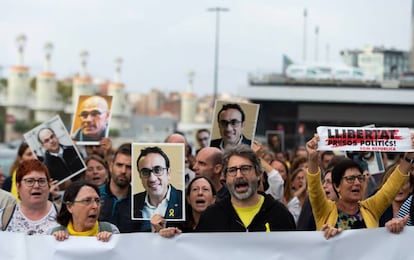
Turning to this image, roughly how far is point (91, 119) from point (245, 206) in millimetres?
4586

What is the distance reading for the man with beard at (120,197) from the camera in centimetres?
688

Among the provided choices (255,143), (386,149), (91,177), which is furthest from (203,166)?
(386,149)

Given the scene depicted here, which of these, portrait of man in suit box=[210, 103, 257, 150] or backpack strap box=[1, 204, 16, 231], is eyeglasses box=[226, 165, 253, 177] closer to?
backpack strap box=[1, 204, 16, 231]

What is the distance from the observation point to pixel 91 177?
8.52 metres

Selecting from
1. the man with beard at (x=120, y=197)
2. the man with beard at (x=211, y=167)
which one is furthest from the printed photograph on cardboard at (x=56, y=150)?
the man with beard at (x=211, y=167)

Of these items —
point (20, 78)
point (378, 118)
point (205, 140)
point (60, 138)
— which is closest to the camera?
point (60, 138)

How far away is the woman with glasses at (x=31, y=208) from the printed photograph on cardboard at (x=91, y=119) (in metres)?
3.42

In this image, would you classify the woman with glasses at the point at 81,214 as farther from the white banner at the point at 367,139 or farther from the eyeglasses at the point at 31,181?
the white banner at the point at 367,139

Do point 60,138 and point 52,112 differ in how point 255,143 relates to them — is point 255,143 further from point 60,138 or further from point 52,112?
point 52,112

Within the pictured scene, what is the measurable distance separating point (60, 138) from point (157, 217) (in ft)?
12.5

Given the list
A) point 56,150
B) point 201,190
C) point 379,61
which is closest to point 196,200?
point 201,190

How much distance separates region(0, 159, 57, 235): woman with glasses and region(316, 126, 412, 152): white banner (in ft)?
6.31

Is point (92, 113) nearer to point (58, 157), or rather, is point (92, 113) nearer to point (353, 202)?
point (58, 157)

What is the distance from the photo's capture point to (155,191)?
6199 millimetres
